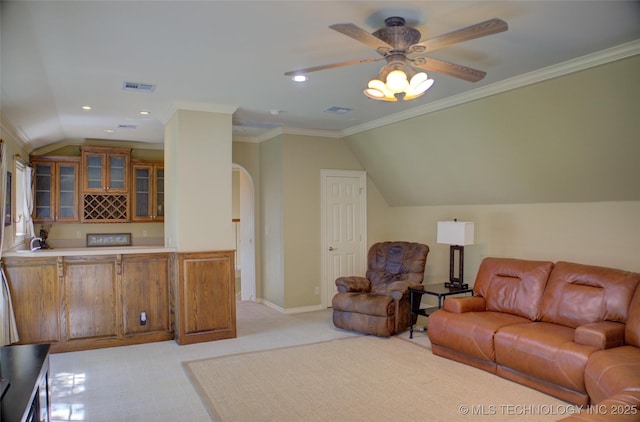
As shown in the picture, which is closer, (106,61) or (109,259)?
(106,61)

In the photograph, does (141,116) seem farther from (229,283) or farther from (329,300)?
(329,300)

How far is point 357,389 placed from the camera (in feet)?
11.9

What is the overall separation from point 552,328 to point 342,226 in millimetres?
3678

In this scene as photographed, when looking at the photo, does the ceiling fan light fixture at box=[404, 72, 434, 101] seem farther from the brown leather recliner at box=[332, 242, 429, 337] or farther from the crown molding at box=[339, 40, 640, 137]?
the brown leather recliner at box=[332, 242, 429, 337]

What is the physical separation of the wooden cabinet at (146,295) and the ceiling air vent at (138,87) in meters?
1.86

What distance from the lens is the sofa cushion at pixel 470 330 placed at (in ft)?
12.7

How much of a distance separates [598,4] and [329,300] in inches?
203

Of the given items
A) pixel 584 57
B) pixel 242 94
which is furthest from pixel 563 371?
pixel 242 94

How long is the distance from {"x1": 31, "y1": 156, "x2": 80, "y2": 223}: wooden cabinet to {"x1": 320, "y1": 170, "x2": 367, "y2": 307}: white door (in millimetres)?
4020

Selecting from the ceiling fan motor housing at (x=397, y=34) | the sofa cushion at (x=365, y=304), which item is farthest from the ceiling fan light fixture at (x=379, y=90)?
the sofa cushion at (x=365, y=304)

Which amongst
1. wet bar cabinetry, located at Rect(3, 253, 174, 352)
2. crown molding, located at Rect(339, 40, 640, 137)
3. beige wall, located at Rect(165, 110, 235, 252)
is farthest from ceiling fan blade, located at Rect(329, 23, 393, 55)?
wet bar cabinetry, located at Rect(3, 253, 174, 352)

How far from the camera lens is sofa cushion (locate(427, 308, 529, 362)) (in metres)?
3.87

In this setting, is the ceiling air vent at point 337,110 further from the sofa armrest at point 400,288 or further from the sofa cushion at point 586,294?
the sofa cushion at point 586,294

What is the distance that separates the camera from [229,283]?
16.9 ft
